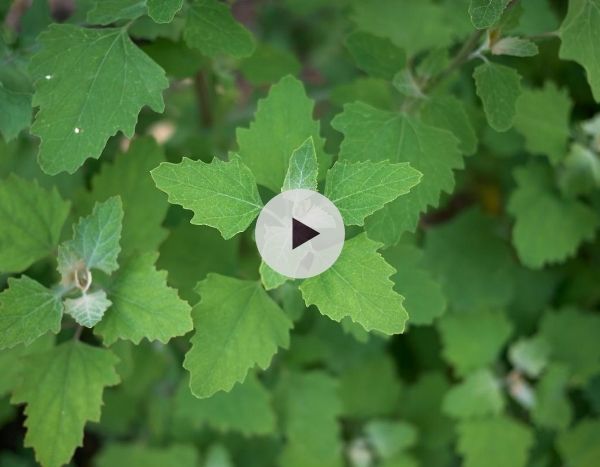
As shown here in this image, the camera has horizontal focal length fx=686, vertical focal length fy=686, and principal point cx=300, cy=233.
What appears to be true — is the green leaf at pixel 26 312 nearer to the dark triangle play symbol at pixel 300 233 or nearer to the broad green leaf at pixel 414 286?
the dark triangle play symbol at pixel 300 233

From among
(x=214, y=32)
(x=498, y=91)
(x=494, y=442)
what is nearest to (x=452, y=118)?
(x=498, y=91)

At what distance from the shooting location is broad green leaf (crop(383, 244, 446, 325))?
4.82 ft

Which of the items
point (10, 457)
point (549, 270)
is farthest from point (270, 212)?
point (10, 457)

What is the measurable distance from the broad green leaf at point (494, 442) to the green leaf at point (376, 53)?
1.05 metres

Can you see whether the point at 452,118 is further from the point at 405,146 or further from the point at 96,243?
the point at 96,243

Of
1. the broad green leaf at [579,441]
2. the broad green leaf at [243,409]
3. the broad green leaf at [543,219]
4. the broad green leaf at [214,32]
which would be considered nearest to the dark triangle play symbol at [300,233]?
the broad green leaf at [214,32]

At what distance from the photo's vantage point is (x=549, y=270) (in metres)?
2.27

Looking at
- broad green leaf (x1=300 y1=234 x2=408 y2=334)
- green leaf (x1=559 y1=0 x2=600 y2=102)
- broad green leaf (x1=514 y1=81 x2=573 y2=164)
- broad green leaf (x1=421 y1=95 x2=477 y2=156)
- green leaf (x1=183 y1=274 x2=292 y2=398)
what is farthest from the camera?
broad green leaf (x1=514 y1=81 x2=573 y2=164)

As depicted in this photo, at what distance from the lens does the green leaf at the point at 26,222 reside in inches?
55.0

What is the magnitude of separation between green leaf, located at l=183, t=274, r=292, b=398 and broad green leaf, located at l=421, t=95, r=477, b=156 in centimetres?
54

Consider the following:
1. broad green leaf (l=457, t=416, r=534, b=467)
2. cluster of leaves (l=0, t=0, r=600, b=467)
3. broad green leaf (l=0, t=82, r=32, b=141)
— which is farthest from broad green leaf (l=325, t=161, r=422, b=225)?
broad green leaf (l=457, t=416, r=534, b=467)

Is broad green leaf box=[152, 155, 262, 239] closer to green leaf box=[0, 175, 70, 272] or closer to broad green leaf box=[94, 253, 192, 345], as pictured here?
broad green leaf box=[94, 253, 192, 345]

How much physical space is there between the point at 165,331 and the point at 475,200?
1.81 metres

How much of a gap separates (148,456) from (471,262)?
1128mm
